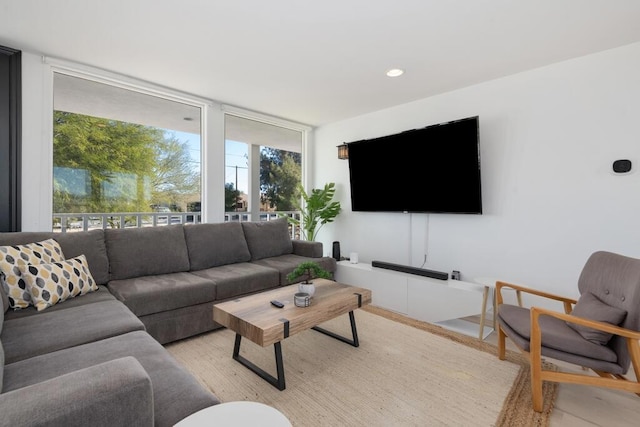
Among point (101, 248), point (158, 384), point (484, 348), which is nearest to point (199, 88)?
point (101, 248)

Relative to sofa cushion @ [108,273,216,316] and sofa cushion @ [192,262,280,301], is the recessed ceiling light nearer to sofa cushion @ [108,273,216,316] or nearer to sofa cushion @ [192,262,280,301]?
sofa cushion @ [192,262,280,301]

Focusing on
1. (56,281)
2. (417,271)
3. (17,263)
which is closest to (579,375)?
(417,271)

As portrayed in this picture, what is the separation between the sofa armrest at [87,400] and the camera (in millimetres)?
729

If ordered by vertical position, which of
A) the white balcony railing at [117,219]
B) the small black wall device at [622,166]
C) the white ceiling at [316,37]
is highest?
the white ceiling at [316,37]

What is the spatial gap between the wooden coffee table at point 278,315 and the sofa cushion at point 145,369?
0.49m

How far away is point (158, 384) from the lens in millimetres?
1172

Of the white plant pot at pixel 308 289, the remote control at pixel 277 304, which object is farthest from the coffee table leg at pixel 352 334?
the remote control at pixel 277 304

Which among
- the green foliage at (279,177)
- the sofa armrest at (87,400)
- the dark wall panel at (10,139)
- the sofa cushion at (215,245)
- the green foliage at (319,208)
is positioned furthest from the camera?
the green foliage at (279,177)

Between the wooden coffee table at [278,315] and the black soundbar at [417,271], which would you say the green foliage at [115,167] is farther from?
the black soundbar at [417,271]

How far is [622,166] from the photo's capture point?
2.43m

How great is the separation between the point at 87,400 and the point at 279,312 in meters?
1.29

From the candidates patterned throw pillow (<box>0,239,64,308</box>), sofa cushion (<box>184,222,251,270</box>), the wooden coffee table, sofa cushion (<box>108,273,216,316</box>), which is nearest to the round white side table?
the wooden coffee table

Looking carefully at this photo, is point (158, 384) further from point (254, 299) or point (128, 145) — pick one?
point (128, 145)

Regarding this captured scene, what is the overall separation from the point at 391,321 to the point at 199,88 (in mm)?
3271
